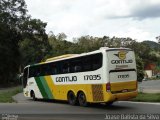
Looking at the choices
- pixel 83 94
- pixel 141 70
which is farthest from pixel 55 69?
pixel 141 70

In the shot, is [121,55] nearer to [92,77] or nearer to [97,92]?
[92,77]

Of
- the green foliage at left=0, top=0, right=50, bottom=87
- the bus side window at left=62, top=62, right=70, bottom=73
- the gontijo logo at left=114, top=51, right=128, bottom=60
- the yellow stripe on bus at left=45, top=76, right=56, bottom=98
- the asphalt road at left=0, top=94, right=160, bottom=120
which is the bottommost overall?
the asphalt road at left=0, top=94, right=160, bottom=120

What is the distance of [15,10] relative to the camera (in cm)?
7625

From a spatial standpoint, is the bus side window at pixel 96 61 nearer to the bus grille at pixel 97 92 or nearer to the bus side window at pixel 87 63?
the bus side window at pixel 87 63

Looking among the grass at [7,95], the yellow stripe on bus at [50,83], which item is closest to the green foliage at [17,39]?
the grass at [7,95]

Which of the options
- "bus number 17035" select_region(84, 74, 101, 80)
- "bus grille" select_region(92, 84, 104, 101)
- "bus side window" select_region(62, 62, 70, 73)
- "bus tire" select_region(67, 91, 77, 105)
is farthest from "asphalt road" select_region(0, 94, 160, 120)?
"bus side window" select_region(62, 62, 70, 73)

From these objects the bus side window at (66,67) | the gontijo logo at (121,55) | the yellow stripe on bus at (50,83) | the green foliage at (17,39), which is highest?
the green foliage at (17,39)

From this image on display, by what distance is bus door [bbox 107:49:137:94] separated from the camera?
827 inches

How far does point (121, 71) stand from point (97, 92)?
1695mm

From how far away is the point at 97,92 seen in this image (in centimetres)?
2161

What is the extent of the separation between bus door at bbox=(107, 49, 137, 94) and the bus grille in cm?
71

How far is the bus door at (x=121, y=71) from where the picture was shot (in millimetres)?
21016

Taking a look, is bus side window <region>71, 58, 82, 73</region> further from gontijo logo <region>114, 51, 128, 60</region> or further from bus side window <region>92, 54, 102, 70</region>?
gontijo logo <region>114, 51, 128, 60</region>

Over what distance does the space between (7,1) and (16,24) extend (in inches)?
178
